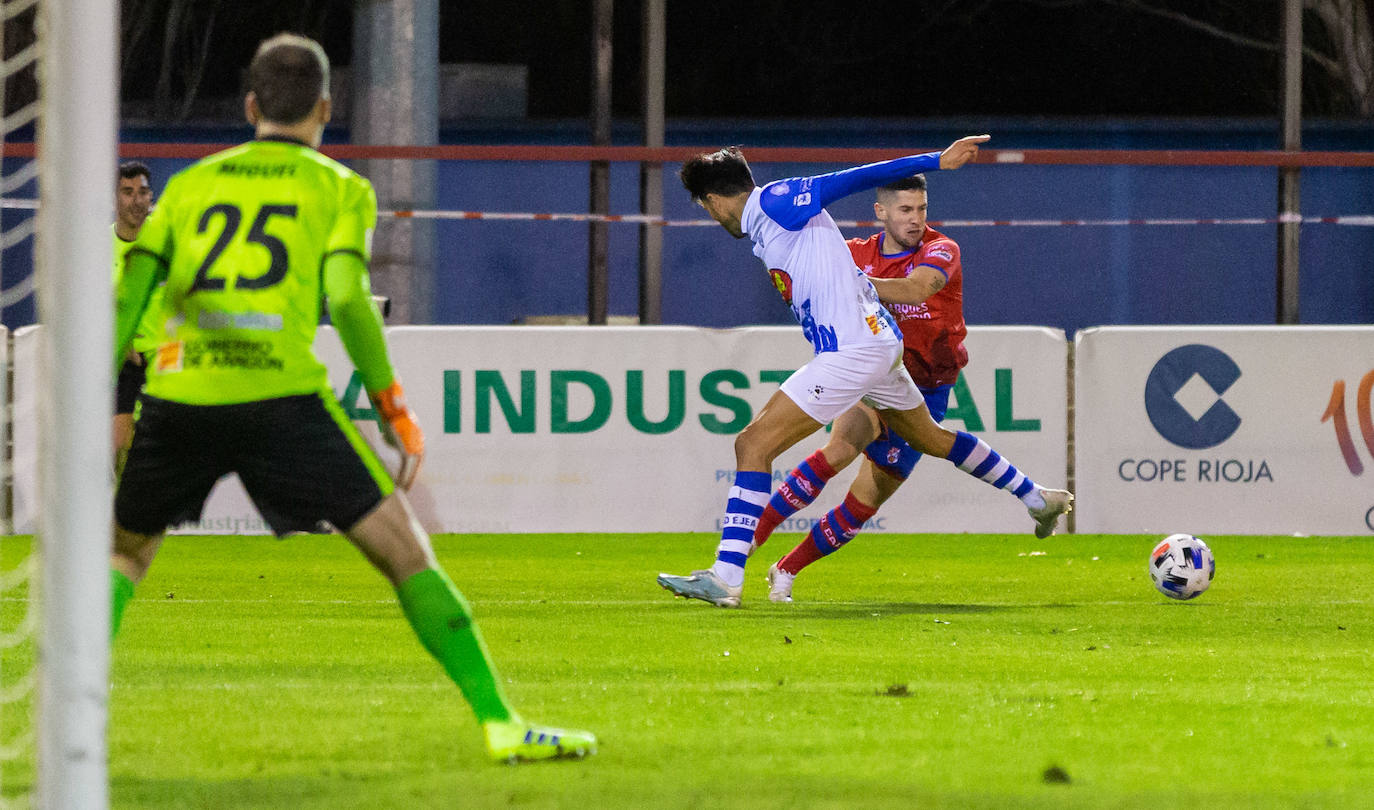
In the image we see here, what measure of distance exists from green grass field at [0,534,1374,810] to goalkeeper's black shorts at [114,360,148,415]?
84 cm

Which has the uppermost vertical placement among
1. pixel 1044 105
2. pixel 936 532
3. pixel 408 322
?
pixel 1044 105

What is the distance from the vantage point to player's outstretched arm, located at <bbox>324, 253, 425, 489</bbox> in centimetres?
445

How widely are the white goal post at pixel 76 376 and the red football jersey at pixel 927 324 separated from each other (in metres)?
5.70

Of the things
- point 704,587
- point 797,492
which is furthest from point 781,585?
point 704,587

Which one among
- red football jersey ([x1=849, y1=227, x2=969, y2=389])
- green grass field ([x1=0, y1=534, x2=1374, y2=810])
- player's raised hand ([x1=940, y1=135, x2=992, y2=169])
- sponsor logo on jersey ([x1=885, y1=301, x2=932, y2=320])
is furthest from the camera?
sponsor logo on jersey ([x1=885, y1=301, x2=932, y2=320])

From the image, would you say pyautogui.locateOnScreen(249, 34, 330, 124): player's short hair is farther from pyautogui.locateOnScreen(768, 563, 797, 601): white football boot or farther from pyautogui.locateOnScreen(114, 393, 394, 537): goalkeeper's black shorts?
pyautogui.locateOnScreen(768, 563, 797, 601): white football boot

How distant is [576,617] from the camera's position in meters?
8.09

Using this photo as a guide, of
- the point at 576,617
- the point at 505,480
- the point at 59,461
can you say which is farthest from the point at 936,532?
the point at 59,461

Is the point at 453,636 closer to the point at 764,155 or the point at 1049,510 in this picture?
the point at 1049,510

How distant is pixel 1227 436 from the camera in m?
12.3

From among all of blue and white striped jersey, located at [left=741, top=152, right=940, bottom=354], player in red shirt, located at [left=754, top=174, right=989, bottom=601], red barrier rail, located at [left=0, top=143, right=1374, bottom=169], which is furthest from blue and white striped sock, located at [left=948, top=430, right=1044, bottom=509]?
red barrier rail, located at [left=0, top=143, right=1374, bottom=169]

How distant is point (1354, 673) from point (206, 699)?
3513mm

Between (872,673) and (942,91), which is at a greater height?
(942,91)

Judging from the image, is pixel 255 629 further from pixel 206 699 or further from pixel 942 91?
pixel 942 91
